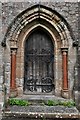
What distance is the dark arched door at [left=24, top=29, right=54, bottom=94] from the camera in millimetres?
8180

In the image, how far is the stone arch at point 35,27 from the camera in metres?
7.91

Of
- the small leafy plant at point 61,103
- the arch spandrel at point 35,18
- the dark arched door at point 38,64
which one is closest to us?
the small leafy plant at point 61,103

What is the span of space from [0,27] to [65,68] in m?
2.34

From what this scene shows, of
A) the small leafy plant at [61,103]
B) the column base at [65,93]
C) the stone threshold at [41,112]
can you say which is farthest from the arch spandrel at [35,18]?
the stone threshold at [41,112]

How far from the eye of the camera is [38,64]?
8227 millimetres

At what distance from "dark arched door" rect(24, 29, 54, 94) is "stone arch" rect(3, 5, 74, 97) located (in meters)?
0.25

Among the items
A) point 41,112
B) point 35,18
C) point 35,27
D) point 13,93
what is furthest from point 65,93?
point 35,18

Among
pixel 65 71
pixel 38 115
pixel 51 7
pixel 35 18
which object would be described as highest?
pixel 51 7

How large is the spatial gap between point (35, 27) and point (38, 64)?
46.9 inches

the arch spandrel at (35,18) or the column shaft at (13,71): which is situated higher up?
the arch spandrel at (35,18)

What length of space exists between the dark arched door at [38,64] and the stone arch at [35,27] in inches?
9.8

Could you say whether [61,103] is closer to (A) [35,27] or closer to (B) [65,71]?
(B) [65,71]

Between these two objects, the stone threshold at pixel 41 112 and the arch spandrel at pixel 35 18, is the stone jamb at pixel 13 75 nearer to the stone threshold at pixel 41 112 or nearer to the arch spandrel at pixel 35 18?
the arch spandrel at pixel 35 18

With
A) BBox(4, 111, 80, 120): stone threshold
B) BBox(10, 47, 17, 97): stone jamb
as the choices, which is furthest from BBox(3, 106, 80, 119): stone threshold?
BBox(10, 47, 17, 97): stone jamb
